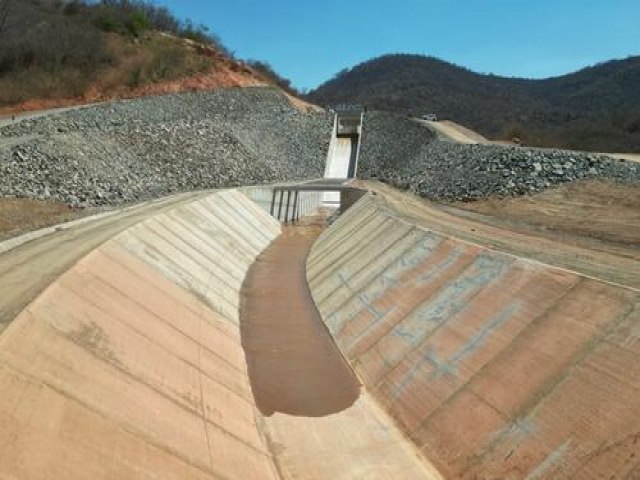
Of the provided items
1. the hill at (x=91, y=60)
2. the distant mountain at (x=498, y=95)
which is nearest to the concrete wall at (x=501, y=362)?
the hill at (x=91, y=60)

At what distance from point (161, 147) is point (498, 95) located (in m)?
142

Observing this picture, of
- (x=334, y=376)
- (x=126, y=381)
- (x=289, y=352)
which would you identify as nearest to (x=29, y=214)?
(x=289, y=352)

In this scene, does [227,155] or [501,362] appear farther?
[227,155]

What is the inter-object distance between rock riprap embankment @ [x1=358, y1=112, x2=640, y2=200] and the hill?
17550 millimetres

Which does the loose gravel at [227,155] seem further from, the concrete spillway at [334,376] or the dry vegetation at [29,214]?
the concrete spillway at [334,376]

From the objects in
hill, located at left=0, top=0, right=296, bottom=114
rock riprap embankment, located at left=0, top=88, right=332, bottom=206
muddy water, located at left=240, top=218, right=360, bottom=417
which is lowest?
muddy water, located at left=240, top=218, right=360, bottom=417

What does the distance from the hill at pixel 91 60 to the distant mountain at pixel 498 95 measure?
41019 mm

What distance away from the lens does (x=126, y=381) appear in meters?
11.9

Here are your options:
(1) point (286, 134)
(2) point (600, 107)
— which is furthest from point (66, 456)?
(2) point (600, 107)

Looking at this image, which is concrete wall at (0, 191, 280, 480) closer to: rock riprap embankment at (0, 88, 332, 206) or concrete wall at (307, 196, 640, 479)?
concrete wall at (307, 196, 640, 479)

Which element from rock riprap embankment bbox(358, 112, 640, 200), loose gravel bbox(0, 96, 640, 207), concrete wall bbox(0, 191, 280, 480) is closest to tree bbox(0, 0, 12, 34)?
loose gravel bbox(0, 96, 640, 207)

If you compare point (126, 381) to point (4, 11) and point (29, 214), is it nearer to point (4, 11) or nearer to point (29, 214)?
point (29, 214)

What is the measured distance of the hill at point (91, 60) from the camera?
178ft

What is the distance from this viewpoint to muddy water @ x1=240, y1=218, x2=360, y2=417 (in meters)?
15.5
